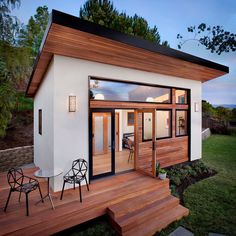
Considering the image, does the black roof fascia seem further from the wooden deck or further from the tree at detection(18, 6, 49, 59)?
the tree at detection(18, 6, 49, 59)

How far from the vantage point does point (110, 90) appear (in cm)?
466

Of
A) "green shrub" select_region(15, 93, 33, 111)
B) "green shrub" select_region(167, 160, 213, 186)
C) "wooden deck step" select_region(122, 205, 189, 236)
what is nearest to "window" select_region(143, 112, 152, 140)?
"green shrub" select_region(167, 160, 213, 186)

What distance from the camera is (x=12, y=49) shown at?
23.1ft

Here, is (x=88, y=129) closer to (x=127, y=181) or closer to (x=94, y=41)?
(x=127, y=181)

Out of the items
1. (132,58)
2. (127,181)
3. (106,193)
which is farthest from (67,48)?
(127,181)

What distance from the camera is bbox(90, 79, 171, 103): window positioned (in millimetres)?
4457

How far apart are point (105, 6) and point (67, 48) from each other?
9772 millimetres

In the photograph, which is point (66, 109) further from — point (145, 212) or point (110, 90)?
point (145, 212)

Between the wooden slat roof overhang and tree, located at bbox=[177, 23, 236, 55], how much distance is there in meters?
0.61

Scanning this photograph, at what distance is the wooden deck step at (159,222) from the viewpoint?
2978 millimetres

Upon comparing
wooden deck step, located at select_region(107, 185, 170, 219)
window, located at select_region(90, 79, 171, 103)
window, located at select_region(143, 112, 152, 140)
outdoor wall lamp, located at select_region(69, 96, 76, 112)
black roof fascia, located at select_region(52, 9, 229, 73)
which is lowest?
wooden deck step, located at select_region(107, 185, 170, 219)

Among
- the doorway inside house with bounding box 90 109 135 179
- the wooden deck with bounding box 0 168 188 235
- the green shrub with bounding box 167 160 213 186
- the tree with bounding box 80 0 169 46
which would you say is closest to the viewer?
the wooden deck with bounding box 0 168 188 235

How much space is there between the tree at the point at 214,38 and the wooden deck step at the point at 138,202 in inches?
148

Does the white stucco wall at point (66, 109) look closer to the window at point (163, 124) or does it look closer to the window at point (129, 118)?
the window at point (163, 124)
